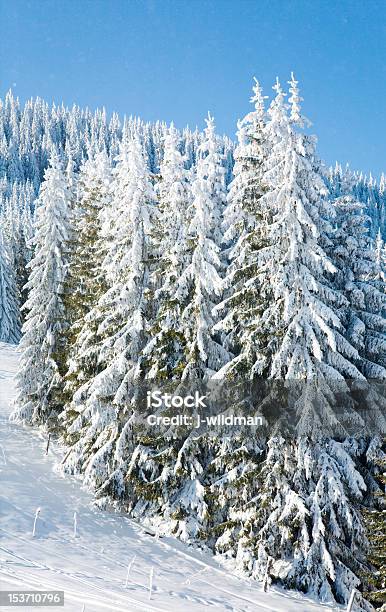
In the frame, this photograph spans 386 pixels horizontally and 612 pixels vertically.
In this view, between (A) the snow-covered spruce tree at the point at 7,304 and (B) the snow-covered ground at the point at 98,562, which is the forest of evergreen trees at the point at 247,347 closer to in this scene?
(B) the snow-covered ground at the point at 98,562

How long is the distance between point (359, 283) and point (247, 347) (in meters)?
5.25

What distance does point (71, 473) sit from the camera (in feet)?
71.6

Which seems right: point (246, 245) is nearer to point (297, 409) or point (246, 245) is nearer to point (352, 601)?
point (297, 409)

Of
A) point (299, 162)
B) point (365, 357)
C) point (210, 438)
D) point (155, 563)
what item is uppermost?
point (299, 162)

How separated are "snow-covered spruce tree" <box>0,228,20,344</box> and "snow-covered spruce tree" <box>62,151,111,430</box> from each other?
1152 inches

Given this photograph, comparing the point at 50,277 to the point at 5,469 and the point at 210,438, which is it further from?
the point at 210,438

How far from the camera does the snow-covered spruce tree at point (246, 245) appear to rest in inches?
632

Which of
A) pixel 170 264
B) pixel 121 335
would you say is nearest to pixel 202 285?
pixel 170 264

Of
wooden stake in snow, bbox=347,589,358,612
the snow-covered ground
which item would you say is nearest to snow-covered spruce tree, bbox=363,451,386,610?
wooden stake in snow, bbox=347,589,358,612

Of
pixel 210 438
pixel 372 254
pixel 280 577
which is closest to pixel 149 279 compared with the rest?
pixel 210 438

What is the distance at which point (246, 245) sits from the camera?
16.9 meters

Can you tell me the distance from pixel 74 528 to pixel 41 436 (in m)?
10.6

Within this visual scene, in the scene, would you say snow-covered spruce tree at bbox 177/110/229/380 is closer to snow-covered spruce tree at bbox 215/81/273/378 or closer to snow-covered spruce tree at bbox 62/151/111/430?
snow-covered spruce tree at bbox 215/81/273/378

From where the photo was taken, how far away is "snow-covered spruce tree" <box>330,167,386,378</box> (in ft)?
56.7
